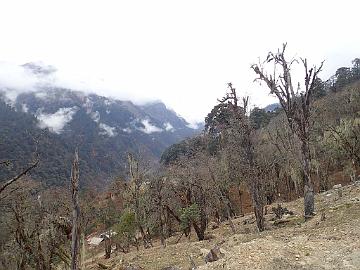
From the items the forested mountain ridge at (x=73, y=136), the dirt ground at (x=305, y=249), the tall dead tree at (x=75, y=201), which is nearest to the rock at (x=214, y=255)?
the dirt ground at (x=305, y=249)

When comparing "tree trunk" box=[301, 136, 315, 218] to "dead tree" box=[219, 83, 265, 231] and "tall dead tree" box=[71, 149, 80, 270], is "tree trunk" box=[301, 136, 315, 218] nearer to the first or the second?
"dead tree" box=[219, 83, 265, 231]

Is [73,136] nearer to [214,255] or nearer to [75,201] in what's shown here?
[75,201]

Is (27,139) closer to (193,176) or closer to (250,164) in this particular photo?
(193,176)

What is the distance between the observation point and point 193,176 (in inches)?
1206

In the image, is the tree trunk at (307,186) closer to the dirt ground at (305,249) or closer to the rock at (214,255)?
the dirt ground at (305,249)

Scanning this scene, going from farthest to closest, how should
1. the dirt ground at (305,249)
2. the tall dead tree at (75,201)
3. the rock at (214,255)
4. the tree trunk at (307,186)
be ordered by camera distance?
the tree trunk at (307,186)
the tall dead tree at (75,201)
the rock at (214,255)
the dirt ground at (305,249)

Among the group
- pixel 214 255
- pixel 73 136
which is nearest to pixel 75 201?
pixel 214 255

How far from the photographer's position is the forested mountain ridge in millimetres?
82375

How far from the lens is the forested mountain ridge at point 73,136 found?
3243 inches

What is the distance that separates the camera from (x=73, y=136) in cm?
12875

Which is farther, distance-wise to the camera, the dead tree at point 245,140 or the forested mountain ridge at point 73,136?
the forested mountain ridge at point 73,136

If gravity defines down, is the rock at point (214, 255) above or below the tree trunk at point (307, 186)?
below

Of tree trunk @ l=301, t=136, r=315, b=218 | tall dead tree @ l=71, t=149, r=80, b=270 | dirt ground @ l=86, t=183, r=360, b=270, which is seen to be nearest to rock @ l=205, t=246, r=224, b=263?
dirt ground @ l=86, t=183, r=360, b=270

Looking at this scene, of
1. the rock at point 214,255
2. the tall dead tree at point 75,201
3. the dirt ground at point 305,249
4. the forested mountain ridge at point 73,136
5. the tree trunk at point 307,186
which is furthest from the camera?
the forested mountain ridge at point 73,136
